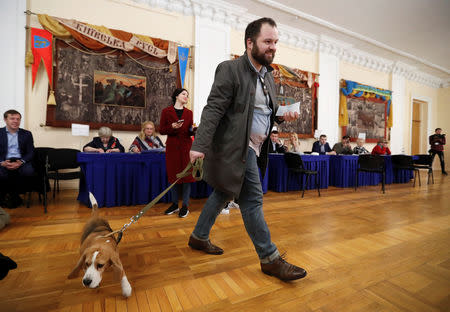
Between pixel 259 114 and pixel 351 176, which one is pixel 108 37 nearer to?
pixel 259 114

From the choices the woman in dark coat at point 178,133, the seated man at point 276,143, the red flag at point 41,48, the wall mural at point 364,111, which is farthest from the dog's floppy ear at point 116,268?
the wall mural at point 364,111

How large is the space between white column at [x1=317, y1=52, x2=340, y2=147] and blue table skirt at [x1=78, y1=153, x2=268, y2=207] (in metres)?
5.55

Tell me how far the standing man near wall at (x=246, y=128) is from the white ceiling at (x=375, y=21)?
5151 millimetres

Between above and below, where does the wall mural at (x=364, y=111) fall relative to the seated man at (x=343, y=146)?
above

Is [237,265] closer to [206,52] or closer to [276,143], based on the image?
[276,143]

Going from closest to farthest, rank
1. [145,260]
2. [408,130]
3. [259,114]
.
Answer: [259,114], [145,260], [408,130]

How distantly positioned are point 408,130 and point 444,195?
6004mm

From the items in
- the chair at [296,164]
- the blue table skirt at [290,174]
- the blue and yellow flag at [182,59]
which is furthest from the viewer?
the blue and yellow flag at [182,59]

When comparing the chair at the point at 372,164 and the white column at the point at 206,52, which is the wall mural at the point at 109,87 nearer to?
the white column at the point at 206,52

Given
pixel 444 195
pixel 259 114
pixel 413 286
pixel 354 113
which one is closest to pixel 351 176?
pixel 444 195

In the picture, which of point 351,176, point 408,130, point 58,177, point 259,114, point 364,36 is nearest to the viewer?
point 259,114

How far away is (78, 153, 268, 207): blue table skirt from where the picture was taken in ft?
10.1

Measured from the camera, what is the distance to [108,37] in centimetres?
452

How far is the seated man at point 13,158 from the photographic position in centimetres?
311
